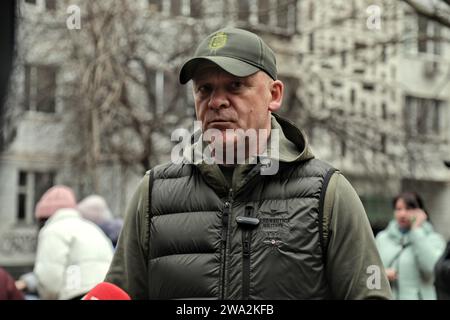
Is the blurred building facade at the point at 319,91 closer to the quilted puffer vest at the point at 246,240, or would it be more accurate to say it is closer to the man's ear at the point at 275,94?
the man's ear at the point at 275,94

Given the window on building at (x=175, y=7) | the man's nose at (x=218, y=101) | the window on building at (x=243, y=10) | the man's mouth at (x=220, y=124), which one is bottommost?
the man's mouth at (x=220, y=124)

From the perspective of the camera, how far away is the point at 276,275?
85.7 inches

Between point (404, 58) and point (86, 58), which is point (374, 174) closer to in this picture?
point (86, 58)

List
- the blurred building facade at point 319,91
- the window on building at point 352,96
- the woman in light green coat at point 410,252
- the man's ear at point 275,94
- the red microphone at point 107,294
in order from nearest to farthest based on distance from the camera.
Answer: the red microphone at point 107,294
the man's ear at point 275,94
the woman in light green coat at point 410,252
the blurred building facade at point 319,91
the window on building at point 352,96

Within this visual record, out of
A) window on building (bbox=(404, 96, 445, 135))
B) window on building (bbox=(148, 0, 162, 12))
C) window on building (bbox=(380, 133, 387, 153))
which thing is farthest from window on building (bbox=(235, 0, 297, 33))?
window on building (bbox=(404, 96, 445, 135))

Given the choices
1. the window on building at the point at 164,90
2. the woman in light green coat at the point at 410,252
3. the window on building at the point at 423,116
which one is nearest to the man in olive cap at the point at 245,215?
the woman in light green coat at the point at 410,252

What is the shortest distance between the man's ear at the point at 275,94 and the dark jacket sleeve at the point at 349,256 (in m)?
0.29

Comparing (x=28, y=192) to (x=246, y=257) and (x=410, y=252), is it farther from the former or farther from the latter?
(x=246, y=257)

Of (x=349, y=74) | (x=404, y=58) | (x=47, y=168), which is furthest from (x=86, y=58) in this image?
(x=404, y=58)

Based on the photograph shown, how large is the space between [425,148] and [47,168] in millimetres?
9263

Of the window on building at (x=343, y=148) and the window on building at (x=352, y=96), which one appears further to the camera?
the window on building at (x=352, y=96)

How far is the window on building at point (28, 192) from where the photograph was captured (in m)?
23.5

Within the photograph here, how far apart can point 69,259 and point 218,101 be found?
3660mm

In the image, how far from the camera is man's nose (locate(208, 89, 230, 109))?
2289mm
